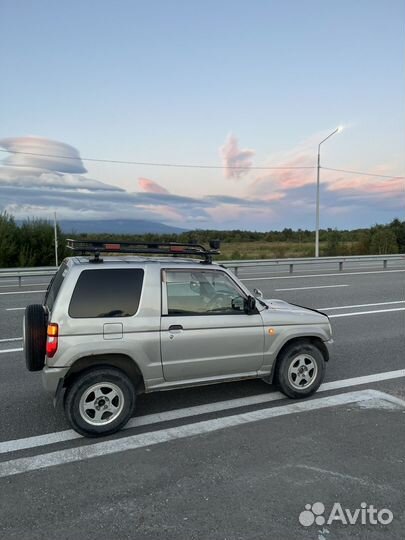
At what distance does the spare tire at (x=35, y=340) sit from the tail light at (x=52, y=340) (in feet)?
0.56

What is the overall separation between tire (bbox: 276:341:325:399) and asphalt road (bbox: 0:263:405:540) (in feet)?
0.49

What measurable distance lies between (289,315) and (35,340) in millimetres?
2735

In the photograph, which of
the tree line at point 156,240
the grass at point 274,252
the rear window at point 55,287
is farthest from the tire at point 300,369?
the grass at point 274,252

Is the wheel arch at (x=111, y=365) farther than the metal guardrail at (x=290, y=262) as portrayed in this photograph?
No

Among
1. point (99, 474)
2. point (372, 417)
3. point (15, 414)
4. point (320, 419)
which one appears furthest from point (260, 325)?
point (15, 414)

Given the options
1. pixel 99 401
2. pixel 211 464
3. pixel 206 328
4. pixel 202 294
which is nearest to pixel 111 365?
pixel 99 401

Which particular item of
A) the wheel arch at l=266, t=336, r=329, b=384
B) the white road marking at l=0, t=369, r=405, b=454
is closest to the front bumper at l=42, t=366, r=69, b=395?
the white road marking at l=0, t=369, r=405, b=454

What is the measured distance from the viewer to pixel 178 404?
15.1ft

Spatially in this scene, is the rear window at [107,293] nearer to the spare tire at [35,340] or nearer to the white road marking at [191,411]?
the spare tire at [35,340]

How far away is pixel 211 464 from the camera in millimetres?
3385

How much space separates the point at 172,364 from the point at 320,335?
6.00ft

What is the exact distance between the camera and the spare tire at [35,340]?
3.87m

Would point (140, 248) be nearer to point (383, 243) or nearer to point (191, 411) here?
point (191, 411)

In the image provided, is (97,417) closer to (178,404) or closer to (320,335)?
(178,404)
